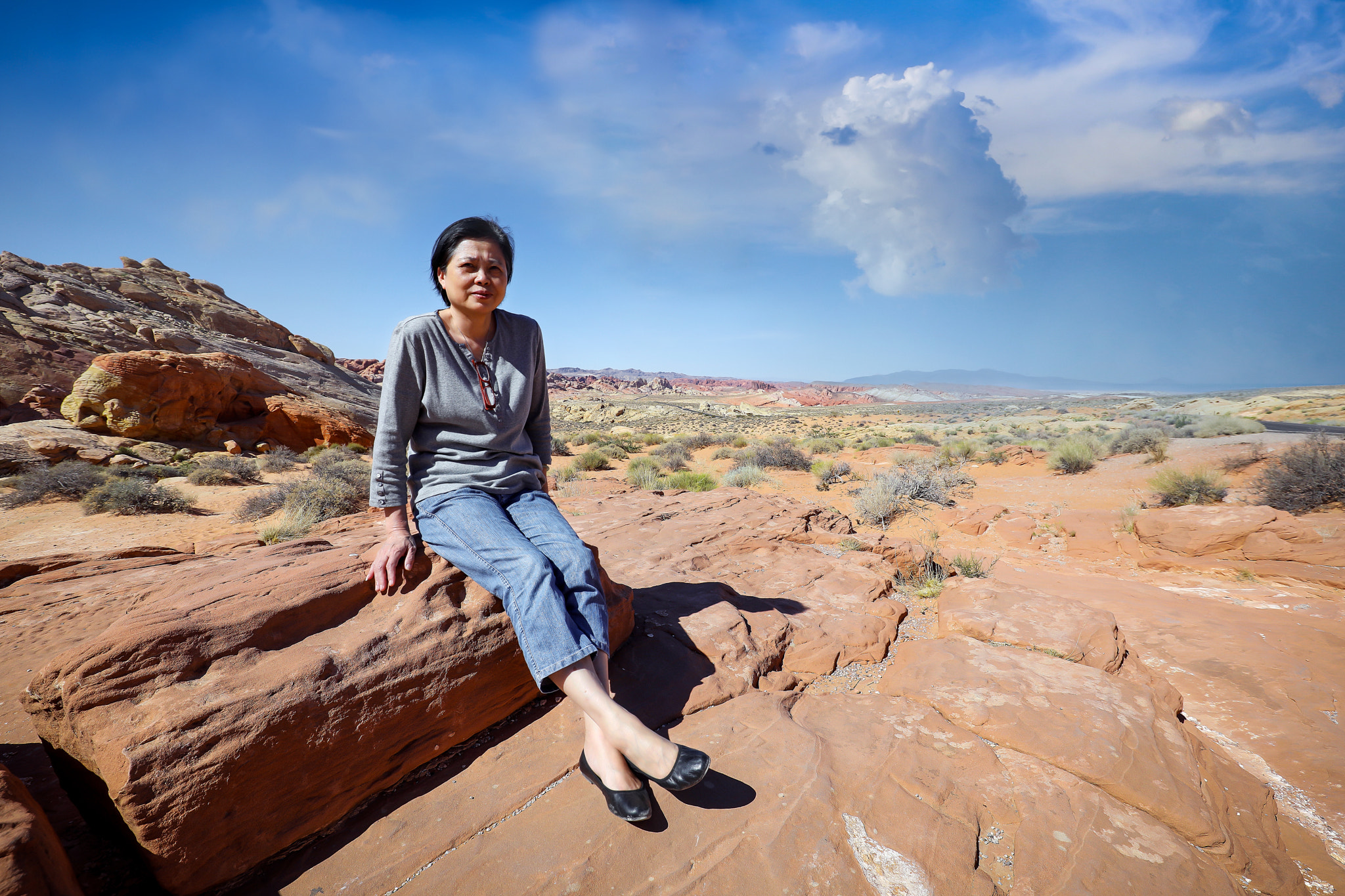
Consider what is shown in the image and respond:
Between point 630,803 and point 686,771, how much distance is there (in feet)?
0.79

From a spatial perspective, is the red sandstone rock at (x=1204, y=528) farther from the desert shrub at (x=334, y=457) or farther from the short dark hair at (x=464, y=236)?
the desert shrub at (x=334, y=457)

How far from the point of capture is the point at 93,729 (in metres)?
1.59

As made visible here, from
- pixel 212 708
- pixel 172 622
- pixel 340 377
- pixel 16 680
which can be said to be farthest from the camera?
pixel 340 377

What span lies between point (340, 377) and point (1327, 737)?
93.7 ft

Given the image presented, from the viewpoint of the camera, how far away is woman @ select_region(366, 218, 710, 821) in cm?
196

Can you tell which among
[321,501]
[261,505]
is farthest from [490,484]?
[261,505]

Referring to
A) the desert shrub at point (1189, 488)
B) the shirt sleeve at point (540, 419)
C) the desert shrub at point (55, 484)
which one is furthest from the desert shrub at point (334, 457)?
the desert shrub at point (1189, 488)

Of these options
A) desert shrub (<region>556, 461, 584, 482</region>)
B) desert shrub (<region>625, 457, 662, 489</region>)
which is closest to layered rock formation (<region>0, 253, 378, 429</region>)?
desert shrub (<region>556, 461, 584, 482</region>)

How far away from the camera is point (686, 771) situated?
5.83 ft

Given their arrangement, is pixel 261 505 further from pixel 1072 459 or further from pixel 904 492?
pixel 1072 459

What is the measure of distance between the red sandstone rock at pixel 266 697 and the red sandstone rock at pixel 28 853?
0.16m

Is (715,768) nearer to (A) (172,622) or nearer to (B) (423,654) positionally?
(B) (423,654)

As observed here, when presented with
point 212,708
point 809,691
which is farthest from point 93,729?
point 809,691

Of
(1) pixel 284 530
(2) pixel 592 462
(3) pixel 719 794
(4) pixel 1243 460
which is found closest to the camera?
(3) pixel 719 794
